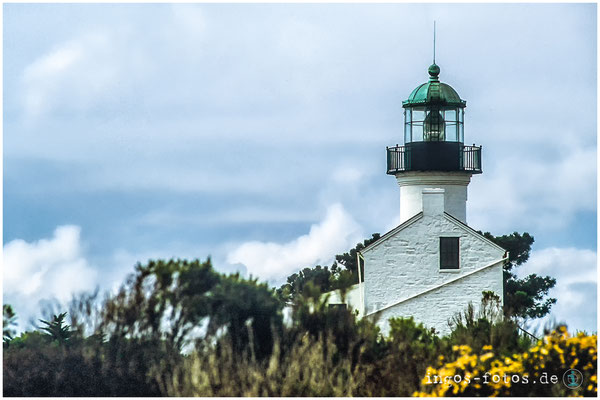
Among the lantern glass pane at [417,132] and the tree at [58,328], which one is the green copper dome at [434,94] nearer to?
the lantern glass pane at [417,132]

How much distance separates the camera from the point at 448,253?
2220 cm

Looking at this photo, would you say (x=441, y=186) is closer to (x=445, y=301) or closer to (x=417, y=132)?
(x=417, y=132)

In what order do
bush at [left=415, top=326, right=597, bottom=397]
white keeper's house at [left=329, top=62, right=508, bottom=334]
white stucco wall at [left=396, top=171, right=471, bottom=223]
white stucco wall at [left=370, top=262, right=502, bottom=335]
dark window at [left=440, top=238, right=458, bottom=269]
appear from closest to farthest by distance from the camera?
bush at [left=415, top=326, right=597, bottom=397] < white stucco wall at [left=370, top=262, right=502, bottom=335] < white keeper's house at [left=329, top=62, right=508, bottom=334] < dark window at [left=440, top=238, right=458, bottom=269] < white stucco wall at [left=396, top=171, right=471, bottom=223]

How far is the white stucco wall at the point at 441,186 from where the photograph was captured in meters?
24.9

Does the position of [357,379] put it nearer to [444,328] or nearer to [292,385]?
[292,385]

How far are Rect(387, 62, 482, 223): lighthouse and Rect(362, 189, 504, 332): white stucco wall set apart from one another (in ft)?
6.97

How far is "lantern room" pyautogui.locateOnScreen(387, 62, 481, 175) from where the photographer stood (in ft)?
83.9

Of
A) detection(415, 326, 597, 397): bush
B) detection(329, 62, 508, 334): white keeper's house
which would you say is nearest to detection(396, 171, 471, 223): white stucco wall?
detection(329, 62, 508, 334): white keeper's house

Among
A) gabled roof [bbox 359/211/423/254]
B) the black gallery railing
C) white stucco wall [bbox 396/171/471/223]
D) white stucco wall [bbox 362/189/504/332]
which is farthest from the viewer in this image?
the black gallery railing

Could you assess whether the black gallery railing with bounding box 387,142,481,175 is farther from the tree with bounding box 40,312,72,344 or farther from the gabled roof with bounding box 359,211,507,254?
the tree with bounding box 40,312,72,344

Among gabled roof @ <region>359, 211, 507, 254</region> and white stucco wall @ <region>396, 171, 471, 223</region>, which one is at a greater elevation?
white stucco wall @ <region>396, 171, 471, 223</region>

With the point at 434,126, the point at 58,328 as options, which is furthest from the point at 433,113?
the point at 58,328

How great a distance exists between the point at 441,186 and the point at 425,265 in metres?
3.49

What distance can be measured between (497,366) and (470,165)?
40.5 feet
